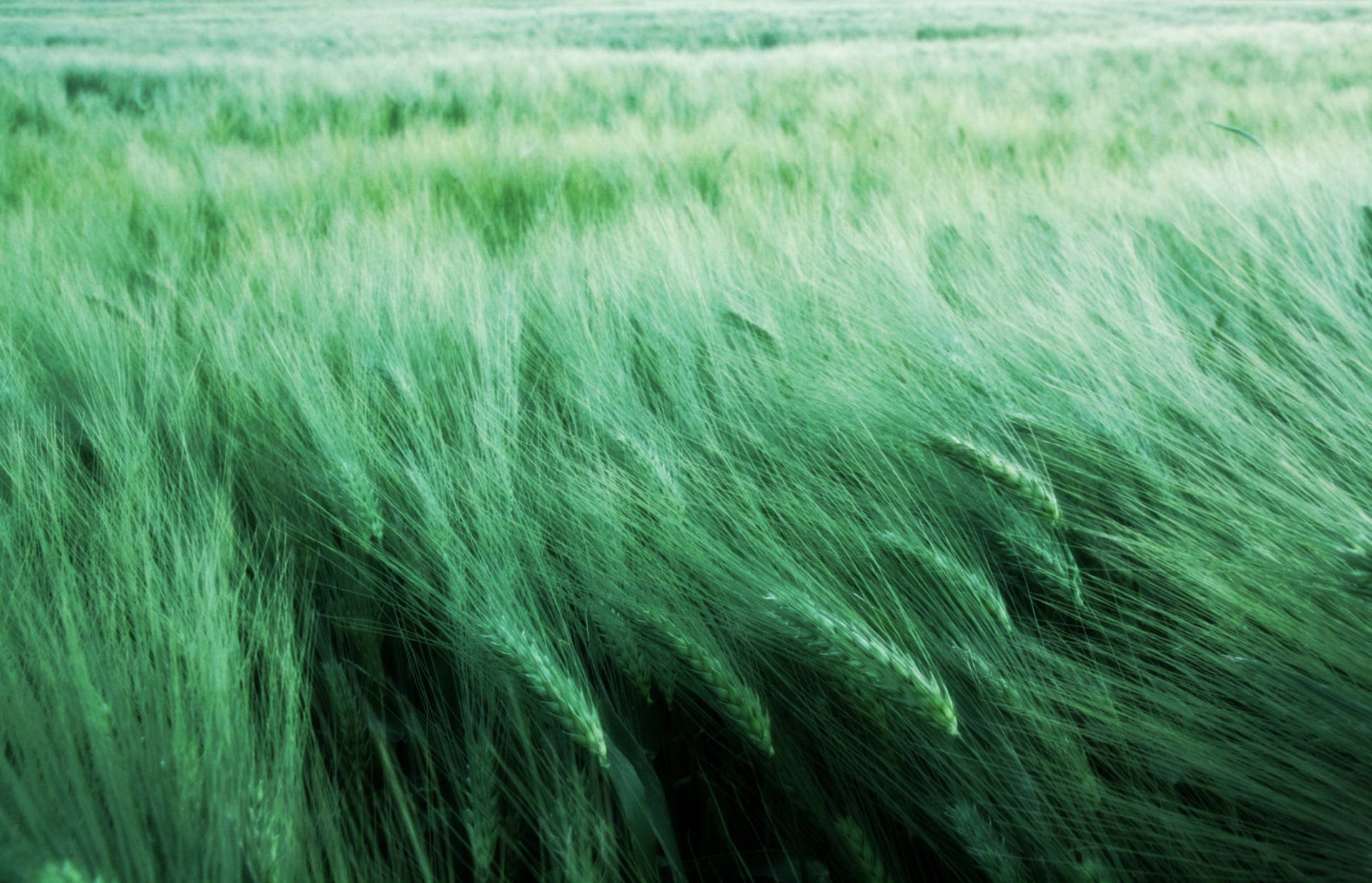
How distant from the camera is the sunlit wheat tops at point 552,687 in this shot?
0.41m

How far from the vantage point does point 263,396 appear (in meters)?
0.79

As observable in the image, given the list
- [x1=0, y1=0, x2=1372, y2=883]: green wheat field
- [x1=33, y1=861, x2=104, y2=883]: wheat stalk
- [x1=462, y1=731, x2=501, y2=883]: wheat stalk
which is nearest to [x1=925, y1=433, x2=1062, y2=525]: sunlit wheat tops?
[x1=0, y1=0, x2=1372, y2=883]: green wheat field

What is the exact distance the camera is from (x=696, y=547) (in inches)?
23.1

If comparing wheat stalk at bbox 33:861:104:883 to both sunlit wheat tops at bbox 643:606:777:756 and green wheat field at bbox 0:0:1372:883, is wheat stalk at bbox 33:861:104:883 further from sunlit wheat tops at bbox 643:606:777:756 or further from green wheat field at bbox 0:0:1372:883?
sunlit wheat tops at bbox 643:606:777:756

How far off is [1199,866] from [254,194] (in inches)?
77.7

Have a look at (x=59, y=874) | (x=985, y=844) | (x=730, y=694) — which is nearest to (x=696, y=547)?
(x=730, y=694)

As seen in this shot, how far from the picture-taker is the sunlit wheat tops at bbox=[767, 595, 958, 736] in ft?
1.36

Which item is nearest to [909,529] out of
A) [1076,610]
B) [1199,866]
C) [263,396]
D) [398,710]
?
[1076,610]

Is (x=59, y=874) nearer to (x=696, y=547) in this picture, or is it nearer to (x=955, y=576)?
(x=696, y=547)

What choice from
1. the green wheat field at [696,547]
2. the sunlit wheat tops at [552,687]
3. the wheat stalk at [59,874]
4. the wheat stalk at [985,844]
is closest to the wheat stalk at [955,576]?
the green wheat field at [696,547]

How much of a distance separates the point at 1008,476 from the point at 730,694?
0.25 meters

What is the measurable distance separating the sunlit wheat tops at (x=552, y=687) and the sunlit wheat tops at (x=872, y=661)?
0.13 meters

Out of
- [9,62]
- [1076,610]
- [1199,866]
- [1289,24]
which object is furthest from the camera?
[1289,24]

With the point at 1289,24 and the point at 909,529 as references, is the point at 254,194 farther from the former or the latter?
the point at 1289,24
